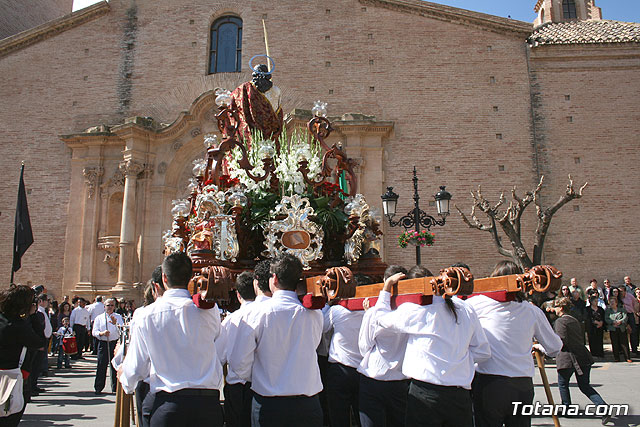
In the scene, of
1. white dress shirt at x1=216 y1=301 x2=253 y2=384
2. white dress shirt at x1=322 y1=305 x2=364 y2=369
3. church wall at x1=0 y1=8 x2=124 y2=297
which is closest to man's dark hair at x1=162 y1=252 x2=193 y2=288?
white dress shirt at x1=216 y1=301 x2=253 y2=384

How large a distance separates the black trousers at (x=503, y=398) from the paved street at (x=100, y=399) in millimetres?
2940

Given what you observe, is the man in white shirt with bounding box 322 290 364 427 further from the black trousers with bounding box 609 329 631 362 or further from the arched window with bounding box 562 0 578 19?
the arched window with bounding box 562 0 578 19

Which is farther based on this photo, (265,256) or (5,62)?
(5,62)

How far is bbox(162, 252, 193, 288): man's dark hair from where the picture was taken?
3648mm

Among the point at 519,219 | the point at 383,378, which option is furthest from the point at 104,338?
the point at 519,219

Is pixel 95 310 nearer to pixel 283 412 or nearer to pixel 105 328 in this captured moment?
pixel 105 328

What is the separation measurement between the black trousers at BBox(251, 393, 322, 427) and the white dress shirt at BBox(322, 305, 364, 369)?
5.33 ft

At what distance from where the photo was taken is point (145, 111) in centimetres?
2252

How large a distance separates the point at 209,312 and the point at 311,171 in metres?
3.65

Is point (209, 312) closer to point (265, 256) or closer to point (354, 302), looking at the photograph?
point (354, 302)

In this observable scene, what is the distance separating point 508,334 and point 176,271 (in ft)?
8.89

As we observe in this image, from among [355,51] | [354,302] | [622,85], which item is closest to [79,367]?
[354,302]

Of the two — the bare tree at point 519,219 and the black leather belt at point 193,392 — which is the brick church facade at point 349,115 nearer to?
the bare tree at point 519,219

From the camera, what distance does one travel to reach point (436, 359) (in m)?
3.86
